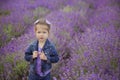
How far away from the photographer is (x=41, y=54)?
286 centimetres

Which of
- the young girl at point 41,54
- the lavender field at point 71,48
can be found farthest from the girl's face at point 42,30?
the lavender field at point 71,48

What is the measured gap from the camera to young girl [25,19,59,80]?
2.86m

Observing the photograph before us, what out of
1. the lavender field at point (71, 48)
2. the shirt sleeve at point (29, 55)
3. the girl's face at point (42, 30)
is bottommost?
the lavender field at point (71, 48)

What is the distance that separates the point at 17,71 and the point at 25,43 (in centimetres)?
77

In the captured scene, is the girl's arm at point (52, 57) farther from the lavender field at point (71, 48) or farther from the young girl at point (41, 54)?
the lavender field at point (71, 48)

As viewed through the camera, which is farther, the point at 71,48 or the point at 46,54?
the point at 71,48

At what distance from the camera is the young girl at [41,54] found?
286 centimetres

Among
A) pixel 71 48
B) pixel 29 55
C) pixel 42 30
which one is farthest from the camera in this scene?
pixel 71 48

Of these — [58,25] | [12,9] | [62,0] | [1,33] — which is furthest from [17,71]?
[62,0]

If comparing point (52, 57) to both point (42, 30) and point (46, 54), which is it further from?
point (42, 30)

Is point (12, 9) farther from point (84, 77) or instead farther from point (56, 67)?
point (84, 77)

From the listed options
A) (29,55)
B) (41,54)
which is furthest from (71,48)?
(41,54)

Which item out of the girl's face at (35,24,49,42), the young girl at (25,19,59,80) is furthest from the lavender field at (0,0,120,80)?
the girl's face at (35,24,49,42)

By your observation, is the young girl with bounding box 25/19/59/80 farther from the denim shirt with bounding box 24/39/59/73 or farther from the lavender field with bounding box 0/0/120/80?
the lavender field with bounding box 0/0/120/80
